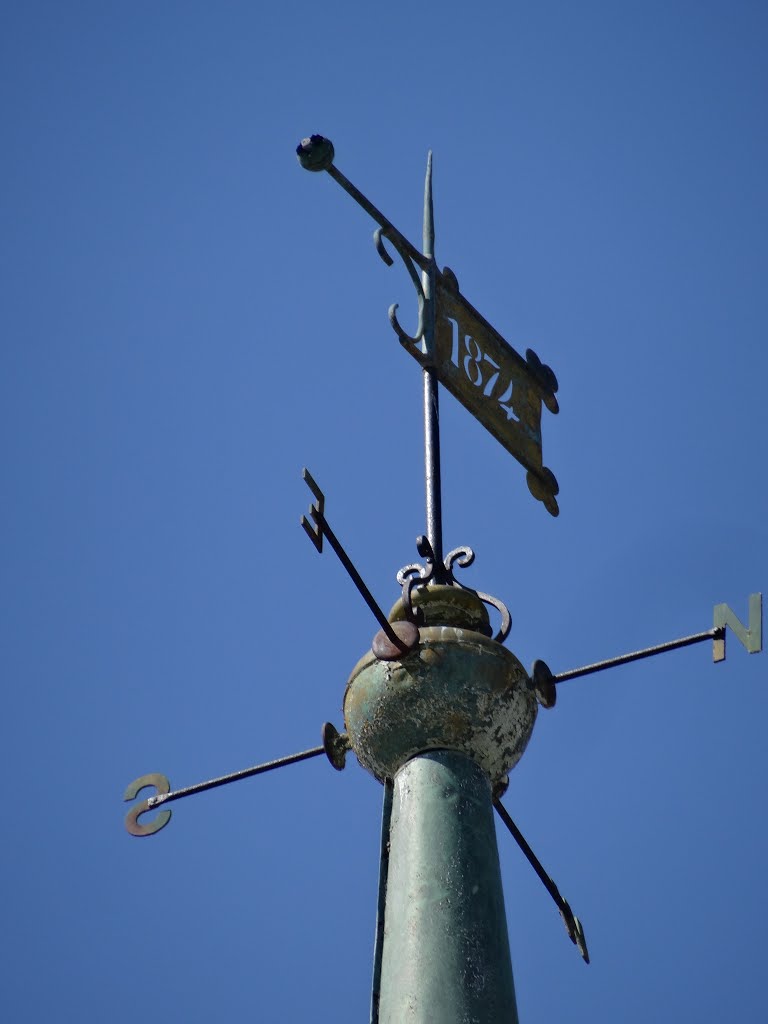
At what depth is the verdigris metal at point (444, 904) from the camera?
3.54 meters

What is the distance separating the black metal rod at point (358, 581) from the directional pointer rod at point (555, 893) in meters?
0.79

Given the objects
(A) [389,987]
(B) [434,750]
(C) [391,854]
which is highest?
(B) [434,750]

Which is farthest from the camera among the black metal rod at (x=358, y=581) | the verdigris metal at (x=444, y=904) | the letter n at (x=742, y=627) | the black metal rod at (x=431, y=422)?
the black metal rod at (x=431, y=422)

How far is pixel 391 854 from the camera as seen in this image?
13.3ft

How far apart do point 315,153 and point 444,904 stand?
2849 millimetres

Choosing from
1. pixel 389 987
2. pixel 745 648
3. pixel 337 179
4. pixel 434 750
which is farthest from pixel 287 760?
pixel 337 179

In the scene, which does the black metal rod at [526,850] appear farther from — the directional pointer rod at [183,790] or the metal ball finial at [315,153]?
the metal ball finial at [315,153]

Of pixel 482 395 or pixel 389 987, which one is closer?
pixel 389 987

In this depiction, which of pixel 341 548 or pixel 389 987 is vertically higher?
pixel 341 548

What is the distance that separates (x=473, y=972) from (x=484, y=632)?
4.02 ft

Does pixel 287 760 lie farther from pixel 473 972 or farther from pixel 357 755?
pixel 473 972

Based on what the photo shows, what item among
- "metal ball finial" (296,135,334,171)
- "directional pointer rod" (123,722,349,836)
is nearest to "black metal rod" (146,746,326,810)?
"directional pointer rod" (123,722,349,836)

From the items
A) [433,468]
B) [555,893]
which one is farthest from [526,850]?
[433,468]

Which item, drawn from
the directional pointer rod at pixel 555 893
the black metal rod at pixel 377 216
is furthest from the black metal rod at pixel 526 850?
the black metal rod at pixel 377 216
